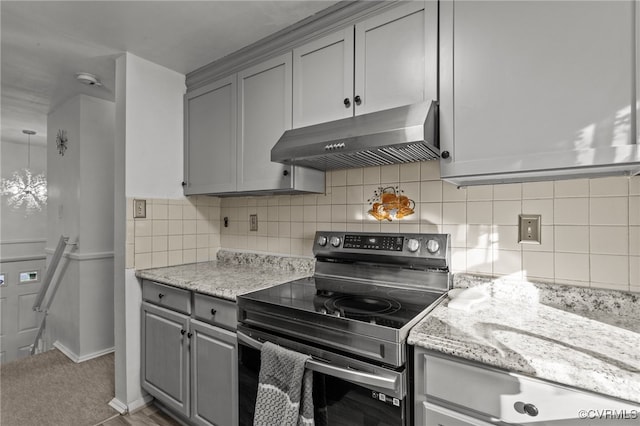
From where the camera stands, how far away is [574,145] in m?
1.05

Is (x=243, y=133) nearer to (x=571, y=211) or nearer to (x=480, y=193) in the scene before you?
(x=480, y=193)

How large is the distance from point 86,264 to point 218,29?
232cm

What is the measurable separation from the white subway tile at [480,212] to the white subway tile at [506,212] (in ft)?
0.07

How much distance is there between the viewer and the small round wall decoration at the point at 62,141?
3.04 metres

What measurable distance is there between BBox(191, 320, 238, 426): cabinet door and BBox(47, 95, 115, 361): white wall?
68.3 inches

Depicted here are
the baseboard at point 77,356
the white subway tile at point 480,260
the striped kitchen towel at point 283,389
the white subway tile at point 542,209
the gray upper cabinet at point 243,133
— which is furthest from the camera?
the baseboard at point 77,356

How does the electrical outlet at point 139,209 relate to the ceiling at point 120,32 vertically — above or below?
below

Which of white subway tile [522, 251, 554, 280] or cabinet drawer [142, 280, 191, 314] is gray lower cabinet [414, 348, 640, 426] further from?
cabinet drawer [142, 280, 191, 314]

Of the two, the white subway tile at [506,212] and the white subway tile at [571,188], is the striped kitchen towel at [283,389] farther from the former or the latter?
the white subway tile at [571,188]

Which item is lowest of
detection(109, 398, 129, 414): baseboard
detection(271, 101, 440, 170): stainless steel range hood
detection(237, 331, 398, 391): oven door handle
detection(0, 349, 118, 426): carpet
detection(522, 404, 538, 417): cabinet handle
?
detection(0, 349, 118, 426): carpet

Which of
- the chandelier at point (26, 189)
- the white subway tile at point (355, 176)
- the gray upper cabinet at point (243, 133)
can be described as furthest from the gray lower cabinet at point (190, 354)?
the chandelier at point (26, 189)

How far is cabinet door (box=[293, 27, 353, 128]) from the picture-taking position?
1.57m

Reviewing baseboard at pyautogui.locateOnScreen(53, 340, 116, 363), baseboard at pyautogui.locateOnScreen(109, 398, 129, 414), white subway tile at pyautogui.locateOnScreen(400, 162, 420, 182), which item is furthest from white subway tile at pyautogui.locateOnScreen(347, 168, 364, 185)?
baseboard at pyautogui.locateOnScreen(53, 340, 116, 363)

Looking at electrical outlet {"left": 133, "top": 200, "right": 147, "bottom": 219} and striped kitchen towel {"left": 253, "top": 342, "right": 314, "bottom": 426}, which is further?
electrical outlet {"left": 133, "top": 200, "right": 147, "bottom": 219}
